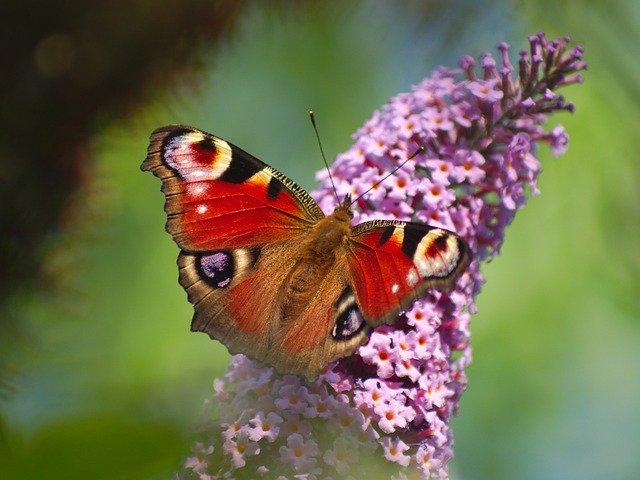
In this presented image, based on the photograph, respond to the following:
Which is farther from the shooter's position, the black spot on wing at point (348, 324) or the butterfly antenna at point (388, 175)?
the butterfly antenna at point (388, 175)

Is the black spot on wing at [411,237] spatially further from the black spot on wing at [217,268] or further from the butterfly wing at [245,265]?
the black spot on wing at [217,268]

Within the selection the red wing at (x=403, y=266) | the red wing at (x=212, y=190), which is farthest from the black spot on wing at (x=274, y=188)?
the red wing at (x=403, y=266)

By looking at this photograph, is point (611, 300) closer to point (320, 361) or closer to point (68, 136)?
point (320, 361)

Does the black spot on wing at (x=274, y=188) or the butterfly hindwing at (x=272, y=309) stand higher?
the black spot on wing at (x=274, y=188)

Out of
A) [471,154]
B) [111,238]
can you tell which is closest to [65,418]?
[471,154]

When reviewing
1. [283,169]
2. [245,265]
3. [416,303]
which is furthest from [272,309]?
[283,169]

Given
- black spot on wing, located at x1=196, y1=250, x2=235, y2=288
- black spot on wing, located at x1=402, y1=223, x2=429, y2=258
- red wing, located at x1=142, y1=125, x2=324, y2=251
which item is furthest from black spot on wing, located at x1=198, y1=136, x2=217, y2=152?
black spot on wing, located at x1=402, y1=223, x2=429, y2=258
